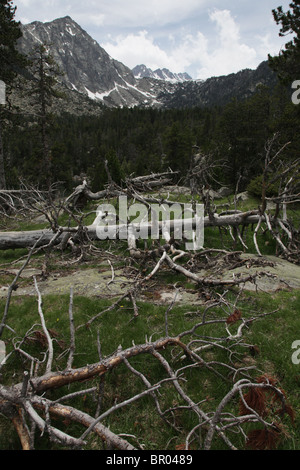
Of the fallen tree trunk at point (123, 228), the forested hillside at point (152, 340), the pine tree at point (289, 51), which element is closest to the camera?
the forested hillside at point (152, 340)

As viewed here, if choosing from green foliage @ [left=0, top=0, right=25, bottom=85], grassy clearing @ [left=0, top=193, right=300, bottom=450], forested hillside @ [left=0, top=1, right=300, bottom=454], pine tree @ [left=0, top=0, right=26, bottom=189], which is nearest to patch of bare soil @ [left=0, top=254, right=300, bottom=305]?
forested hillside @ [left=0, top=1, right=300, bottom=454]

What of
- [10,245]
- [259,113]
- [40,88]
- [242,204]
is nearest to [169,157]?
[259,113]

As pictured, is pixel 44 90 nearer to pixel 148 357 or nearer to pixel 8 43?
pixel 8 43

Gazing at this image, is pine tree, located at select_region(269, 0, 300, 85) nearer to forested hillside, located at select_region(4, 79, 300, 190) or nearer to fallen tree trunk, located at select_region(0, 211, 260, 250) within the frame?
forested hillside, located at select_region(4, 79, 300, 190)

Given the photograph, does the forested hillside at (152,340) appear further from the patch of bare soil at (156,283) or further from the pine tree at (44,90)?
the pine tree at (44,90)

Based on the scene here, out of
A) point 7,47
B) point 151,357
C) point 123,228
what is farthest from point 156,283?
point 7,47

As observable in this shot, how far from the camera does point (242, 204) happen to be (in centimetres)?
1720

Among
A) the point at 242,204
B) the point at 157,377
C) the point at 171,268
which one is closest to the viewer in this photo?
the point at 157,377

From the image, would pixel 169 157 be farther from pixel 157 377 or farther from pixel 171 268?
pixel 157 377

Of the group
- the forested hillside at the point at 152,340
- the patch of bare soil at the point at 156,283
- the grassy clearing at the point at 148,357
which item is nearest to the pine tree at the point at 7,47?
the forested hillside at the point at 152,340

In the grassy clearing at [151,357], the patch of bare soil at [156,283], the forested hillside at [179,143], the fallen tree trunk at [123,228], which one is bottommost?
the grassy clearing at [151,357]

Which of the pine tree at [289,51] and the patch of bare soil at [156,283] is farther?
the pine tree at [289,51]

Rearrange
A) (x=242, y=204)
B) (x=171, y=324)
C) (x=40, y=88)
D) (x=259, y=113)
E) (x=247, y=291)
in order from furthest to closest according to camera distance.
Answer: (x=259, y=113), (x=40, y=88), (x=242, y=204), (x=247, y=291), (x=171, y=324)
